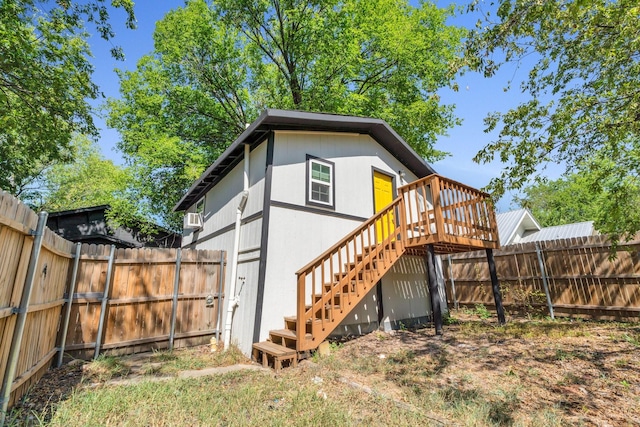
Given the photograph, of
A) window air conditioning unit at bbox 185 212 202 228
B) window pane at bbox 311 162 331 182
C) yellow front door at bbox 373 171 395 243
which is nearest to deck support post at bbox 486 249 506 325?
yellow front door at bbox 373 171 395 243

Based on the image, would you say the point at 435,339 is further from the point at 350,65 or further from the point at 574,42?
the point at 350,65

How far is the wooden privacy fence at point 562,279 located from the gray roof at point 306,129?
12.4 feet

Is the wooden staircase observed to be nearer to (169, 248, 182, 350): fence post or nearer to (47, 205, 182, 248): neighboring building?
(169, 248, 182, 350): fence post

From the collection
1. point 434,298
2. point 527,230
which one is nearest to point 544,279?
point 434,298

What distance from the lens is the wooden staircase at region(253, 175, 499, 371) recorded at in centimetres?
502

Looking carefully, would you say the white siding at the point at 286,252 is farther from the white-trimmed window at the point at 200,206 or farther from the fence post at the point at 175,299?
the white-trimmed window at the point at 200,206

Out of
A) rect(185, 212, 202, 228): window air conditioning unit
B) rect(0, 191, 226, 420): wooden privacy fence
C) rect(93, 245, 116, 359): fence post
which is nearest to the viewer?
rect(0, 191, 226, 420): wooden privacy fence

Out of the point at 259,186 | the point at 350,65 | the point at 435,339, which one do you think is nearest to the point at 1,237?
the point at 259,186

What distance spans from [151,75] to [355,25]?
33.9 feet

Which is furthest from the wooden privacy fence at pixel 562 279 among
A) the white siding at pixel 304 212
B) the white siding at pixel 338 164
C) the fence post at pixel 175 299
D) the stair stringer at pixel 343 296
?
the fence post at pixel 175 299

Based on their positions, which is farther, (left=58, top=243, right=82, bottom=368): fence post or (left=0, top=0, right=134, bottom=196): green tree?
(left=0, top=0, right=134, bottom=196): green tree

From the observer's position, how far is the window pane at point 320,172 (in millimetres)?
7121

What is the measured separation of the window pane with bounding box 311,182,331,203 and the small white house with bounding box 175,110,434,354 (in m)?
0.03

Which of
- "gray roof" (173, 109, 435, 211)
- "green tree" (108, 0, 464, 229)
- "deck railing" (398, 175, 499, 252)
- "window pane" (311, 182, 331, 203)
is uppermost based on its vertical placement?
"green tree" (108, 0, 464, 229)
